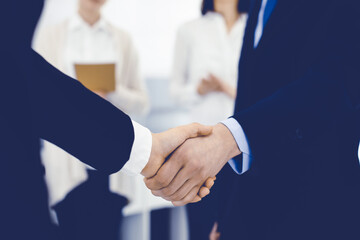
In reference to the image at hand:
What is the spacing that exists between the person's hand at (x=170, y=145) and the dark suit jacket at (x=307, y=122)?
10 cm

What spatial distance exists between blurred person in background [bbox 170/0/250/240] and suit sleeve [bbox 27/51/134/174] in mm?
951

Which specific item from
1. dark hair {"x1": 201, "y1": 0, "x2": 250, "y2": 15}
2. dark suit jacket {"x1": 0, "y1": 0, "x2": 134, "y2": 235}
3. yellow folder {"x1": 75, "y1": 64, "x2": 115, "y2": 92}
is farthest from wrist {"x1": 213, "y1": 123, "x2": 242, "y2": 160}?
dark hair {"x1": 201, "y1": 0, "x2": 250, "y2": 15}

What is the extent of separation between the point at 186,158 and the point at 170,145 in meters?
0.05

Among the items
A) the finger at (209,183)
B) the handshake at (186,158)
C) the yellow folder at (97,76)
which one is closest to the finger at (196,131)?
the handshake at (186,158)

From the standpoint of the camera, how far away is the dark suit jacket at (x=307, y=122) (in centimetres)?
66

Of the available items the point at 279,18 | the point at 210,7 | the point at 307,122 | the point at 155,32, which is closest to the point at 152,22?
the point at 155,32

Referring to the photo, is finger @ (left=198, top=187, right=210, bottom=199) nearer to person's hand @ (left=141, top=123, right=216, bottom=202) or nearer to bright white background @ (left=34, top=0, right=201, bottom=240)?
person's hand @ (left=141, top=123, right=216, bottom=202)

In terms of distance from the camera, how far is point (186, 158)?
703mm

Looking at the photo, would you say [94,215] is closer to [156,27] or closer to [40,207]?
[40,207]

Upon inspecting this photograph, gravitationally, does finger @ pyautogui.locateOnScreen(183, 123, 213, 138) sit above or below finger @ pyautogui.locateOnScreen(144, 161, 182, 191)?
above

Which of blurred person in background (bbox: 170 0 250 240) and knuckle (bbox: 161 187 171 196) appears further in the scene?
blurred person in background (bbox: 170 0 250 240)

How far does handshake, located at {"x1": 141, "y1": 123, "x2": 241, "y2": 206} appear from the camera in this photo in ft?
2.31

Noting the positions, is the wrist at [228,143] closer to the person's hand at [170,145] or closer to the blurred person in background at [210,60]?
the person's hand at [170,145]

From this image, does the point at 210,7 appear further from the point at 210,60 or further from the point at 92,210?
the point at 92,210
